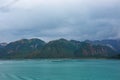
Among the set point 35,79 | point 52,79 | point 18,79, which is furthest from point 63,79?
point 18,79

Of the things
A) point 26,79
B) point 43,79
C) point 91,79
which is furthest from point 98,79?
point 26,79

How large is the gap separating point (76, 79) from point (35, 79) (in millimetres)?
8594

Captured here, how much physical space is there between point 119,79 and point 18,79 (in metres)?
20.7

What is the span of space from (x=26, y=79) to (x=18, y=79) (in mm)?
2157

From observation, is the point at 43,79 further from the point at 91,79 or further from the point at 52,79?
the point at 91,79

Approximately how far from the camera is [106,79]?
5731cm

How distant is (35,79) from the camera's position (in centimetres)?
5872

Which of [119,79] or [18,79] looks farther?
[18,79]

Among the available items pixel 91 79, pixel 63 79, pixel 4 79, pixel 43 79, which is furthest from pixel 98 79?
pixel 4 79

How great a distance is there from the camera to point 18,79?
2346 inches

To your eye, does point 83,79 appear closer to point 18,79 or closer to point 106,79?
point 106,79

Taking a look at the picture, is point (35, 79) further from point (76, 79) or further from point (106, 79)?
point (106, 79)

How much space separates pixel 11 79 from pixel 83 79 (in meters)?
15.2

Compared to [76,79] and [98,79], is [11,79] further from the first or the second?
[98,79]
